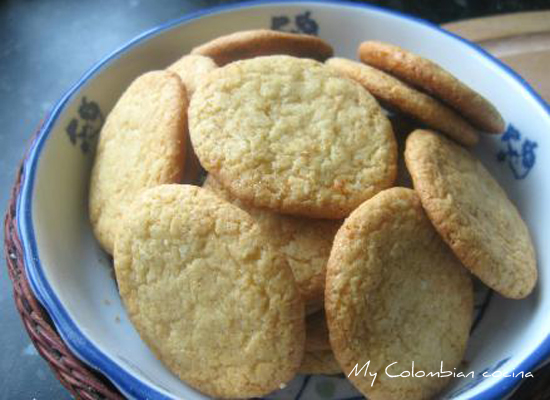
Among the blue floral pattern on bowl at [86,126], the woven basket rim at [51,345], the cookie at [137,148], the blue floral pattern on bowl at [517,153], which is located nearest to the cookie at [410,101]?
the blue floral pattern on bowl at [517,153]

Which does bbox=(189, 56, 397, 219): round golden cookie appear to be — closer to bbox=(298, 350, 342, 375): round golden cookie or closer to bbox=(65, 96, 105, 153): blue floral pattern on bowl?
bbox=(298, 350, 342, 375): round golden cookie

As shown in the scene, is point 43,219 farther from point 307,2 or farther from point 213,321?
point 307,2

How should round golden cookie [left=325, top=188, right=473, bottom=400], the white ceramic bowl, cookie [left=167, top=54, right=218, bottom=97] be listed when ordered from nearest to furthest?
round golden cookie [left=325, top=188, right=473, bottom=400], the white ceramic bowl, cookie [left=167, top=54, right=218, bottom=97]

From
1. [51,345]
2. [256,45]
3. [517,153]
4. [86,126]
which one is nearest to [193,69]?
[256,45]

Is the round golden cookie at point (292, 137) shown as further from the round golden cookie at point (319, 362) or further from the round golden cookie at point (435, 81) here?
the round golden cookie at point (319, 362)

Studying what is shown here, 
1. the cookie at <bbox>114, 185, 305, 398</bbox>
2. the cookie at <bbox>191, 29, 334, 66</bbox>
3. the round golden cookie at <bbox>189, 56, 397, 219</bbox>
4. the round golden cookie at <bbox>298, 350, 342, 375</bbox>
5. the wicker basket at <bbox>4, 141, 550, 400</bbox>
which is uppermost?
the cookie at <bbox>191, 29, 334, 66</bbox>

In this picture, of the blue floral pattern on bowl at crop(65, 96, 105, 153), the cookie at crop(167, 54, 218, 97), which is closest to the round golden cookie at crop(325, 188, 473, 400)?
the cookie at crop(167, 54, 218, 97)
